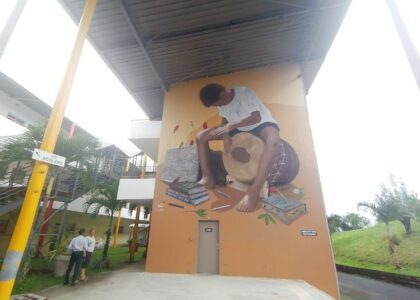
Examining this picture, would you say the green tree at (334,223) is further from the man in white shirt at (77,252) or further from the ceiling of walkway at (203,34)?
the man in white shirt at (77,252)

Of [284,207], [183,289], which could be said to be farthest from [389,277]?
[183,289]

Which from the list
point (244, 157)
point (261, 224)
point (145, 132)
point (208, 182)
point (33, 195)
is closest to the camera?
point (33, 195)

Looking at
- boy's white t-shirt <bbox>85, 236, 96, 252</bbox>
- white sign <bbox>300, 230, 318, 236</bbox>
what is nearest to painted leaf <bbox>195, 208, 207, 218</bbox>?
white sign <bbox>300, 230, 318, 236</bbox>

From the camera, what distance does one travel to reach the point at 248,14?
30.4 ft

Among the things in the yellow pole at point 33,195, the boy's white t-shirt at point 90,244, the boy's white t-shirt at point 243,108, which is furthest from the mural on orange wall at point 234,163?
the yellow pole at point 33,195

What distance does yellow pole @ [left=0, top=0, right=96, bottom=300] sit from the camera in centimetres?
379

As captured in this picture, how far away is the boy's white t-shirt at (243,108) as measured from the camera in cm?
1115

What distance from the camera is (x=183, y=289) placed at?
7082 mm

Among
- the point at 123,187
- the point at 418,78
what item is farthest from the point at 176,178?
the point at 418,78

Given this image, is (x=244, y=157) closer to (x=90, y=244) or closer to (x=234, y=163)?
(x=234, y=163)

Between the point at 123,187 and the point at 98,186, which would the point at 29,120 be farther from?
the point at 123,187

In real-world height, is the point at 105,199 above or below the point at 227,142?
below

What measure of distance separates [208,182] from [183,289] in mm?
4533

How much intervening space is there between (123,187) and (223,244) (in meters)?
5.92
